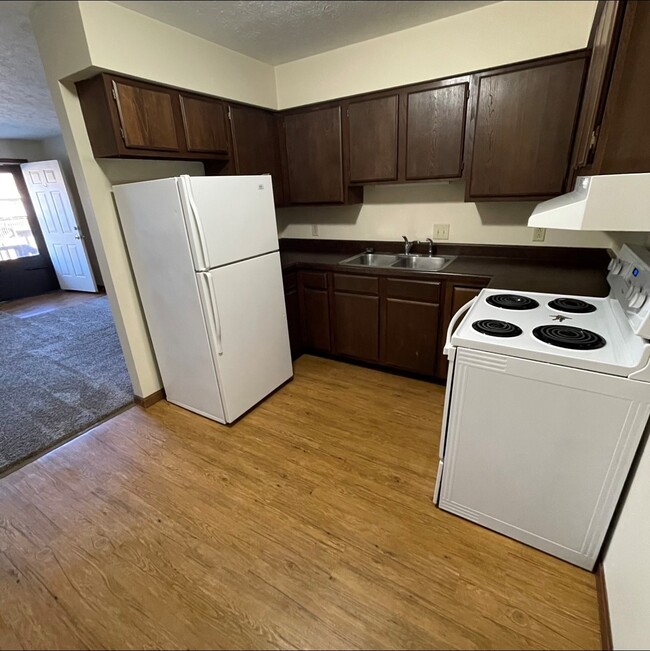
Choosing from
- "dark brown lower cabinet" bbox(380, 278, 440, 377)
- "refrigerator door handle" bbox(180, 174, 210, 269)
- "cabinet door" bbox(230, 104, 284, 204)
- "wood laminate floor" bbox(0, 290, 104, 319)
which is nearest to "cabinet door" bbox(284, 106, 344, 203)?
"cabinet door" bbox(230, 104, 284, 204)

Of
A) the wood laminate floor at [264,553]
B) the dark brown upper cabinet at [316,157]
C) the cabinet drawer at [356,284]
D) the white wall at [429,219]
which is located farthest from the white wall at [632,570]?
the dark brown upper cabinet at [316,157]

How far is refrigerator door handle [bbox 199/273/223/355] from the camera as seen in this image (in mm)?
1846

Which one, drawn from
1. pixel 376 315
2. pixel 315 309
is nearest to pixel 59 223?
pixel 315 309

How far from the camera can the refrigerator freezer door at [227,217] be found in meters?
1.74

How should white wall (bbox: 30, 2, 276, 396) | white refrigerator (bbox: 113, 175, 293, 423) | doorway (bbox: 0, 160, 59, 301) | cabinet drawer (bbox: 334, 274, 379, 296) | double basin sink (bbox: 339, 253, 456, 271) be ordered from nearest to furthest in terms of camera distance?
white wall (bbox: 30, 2, 276, 396) < white refrigerator (bbox: 113, 175, 293, 423) < cabinet drawer (bbox: 334, 274, 379, 296) < double basin sink (bbox: 339, 253, 456, 271) < doorway (bbox: 0, 160, 59, 301)

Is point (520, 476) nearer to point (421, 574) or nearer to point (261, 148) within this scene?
point (421, 574)

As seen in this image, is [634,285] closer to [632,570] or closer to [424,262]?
[632,570]

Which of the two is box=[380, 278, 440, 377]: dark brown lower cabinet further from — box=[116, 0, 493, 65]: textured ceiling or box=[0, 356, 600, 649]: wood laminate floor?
box=[116, 0, 493, 65]: textured ceiling

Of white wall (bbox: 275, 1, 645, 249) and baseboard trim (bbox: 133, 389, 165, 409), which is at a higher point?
white wall (bbox: 275, 1, 645, 249)

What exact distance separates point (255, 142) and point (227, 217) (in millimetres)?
970

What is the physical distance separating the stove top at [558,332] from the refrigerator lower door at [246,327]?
126 cm

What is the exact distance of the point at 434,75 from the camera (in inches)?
78.6

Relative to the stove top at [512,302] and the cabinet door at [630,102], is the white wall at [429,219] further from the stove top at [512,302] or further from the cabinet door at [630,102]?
the cabinet door at [630,102]

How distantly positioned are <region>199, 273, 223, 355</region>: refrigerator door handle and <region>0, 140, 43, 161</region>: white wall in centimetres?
540
